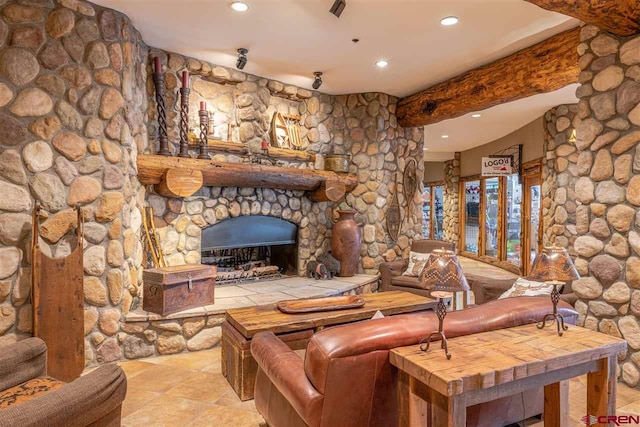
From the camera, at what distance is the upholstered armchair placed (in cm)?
112

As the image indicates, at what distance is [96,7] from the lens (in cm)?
297

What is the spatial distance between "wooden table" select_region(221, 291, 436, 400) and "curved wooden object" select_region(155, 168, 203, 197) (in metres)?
1.40

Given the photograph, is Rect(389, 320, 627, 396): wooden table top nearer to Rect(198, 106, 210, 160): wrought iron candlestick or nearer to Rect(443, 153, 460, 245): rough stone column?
Rect(198, 106, 210, 160): wrought iron candlestick

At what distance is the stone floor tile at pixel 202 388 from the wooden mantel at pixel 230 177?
1679 mm

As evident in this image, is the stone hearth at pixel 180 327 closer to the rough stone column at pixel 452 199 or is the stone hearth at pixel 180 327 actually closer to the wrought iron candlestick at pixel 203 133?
the wrought iron candlestick at pixel 203 133

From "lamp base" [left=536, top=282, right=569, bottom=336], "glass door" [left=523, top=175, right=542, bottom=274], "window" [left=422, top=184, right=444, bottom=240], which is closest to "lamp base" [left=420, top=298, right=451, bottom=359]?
"lamp base" [left=536, top=282, right=569, bottom=336]

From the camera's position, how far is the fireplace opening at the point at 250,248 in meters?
4.51

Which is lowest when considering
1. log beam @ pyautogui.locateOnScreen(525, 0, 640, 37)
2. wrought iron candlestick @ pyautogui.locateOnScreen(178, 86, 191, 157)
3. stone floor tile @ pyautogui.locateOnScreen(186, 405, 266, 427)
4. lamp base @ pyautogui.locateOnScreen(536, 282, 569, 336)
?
stone floor tile @ pyautogui.locateOnScreen(186, 405, 266, 427)

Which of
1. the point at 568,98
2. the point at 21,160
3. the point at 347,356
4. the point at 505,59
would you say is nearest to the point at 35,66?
the point at 21,160

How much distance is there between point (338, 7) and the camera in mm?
2781

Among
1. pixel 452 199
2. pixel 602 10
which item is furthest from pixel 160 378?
pixel 452 199

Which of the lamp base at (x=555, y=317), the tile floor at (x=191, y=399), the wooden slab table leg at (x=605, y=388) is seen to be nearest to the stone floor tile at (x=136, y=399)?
the tile floor at (x=191, y=399)

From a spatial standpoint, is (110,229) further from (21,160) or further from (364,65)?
(364,65)

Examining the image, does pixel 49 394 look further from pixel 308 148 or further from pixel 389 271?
pixel 308 148
